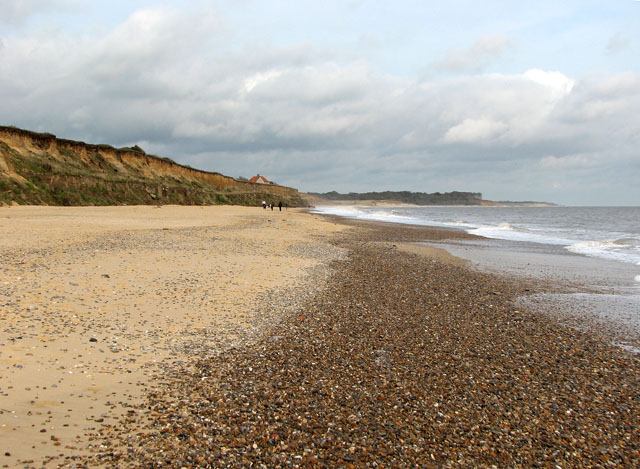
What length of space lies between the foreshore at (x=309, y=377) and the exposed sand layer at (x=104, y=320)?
33mm

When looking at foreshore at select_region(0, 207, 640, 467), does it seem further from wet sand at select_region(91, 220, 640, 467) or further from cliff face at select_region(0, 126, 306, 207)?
cliff face at select_region(0, 126, 306, 207)

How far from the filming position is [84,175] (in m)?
42.6

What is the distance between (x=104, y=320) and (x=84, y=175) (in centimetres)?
4226

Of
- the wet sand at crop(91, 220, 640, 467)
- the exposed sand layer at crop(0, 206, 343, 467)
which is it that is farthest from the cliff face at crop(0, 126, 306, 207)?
the wet sand at crop(91, 220, 640, 467)

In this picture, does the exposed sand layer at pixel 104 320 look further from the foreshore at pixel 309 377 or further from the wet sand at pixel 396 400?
the wet sand at pixel 396 400

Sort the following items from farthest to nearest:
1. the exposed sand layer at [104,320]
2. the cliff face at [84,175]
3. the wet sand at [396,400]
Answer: the cliff face at [84,175]
the exposed sand layer at [104,320]
the wet sand at [396,400]

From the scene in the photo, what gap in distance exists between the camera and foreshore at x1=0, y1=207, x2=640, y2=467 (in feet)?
12.3

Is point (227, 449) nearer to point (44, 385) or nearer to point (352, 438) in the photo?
point (352, 438)

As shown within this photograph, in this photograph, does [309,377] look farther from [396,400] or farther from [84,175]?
[84,175]

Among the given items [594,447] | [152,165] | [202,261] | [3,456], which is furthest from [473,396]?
[152,165]

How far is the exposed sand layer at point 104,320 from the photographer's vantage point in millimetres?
3936

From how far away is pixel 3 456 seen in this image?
3.29 meters

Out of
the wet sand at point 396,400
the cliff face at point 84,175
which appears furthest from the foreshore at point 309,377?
the cliff face at point 84,175

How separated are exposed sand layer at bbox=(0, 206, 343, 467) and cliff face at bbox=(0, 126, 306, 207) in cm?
2731
